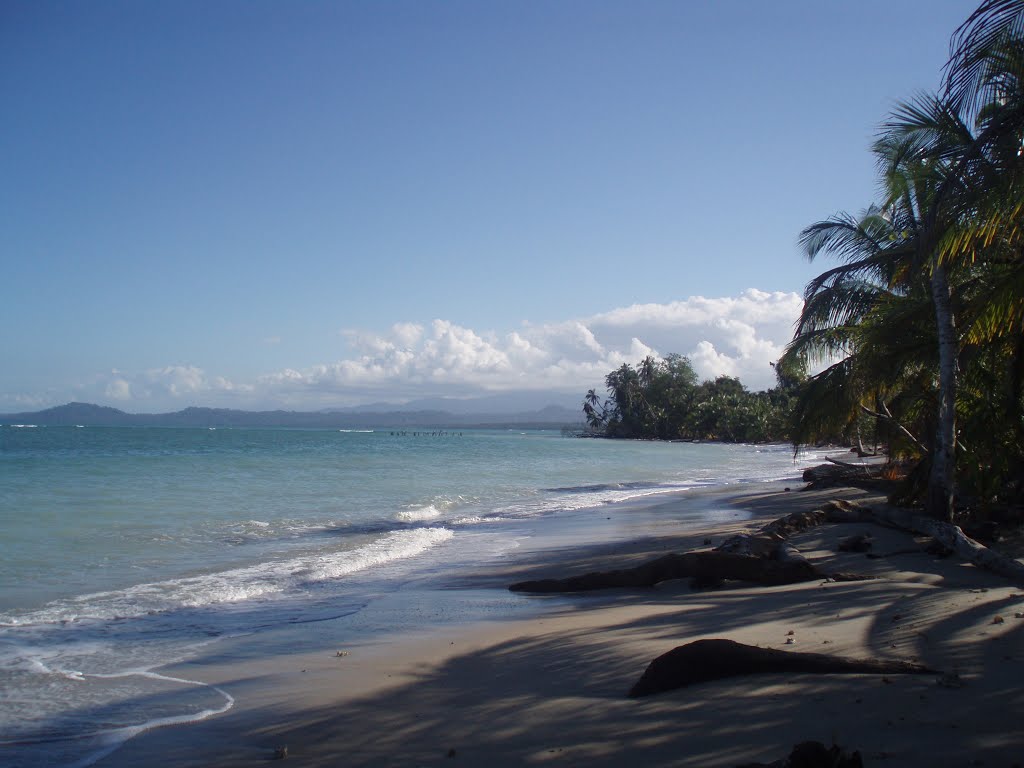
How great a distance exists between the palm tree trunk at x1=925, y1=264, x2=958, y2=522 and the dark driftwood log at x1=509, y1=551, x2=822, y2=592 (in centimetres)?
318

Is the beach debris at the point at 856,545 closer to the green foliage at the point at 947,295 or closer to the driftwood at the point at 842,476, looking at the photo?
the green foliage at the point at 947,295

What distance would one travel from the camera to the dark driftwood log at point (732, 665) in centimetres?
447

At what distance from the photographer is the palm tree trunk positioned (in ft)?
32.7

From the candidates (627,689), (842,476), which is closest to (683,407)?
(842,476)

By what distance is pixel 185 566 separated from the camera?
36.1ft

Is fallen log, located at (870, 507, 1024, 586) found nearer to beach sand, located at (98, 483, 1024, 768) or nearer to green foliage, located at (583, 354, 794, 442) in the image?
beach sand, located at (98, 483, 1024, 768)

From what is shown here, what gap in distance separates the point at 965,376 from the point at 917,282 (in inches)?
64.3

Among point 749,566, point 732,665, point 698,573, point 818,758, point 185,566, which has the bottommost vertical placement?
point 185,566

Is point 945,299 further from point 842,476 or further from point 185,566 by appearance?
point 842,476

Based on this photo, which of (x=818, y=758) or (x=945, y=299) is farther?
(x=945, y=299)

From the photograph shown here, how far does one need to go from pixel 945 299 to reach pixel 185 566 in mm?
11236

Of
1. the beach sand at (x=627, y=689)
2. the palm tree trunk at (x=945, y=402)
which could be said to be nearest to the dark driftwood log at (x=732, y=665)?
the beach sand at (x=627, y=689)

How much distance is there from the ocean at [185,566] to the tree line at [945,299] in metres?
5.81

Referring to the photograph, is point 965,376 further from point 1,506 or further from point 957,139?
point 1,506
